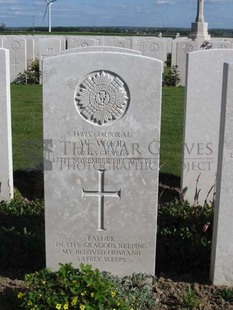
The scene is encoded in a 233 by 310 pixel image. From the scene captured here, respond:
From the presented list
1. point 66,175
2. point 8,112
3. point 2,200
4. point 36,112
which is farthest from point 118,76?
point 36,112

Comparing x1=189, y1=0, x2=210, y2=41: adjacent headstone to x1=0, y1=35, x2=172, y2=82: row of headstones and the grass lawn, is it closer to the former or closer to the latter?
x1=0, y1=35, x2=172, y2=82: row of headstones

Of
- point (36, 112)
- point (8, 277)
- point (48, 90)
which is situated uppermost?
point (48, 90)

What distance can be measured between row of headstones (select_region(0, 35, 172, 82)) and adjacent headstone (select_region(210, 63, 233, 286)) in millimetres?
11950

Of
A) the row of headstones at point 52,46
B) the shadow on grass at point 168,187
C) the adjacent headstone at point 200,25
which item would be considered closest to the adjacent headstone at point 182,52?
the row of headstones at point 52,46

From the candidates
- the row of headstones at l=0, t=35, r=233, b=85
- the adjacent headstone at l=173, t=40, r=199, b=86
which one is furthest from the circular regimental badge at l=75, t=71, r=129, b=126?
the adjacent headstone at l=173, t=40, r=199, b=86

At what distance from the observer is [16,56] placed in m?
16.5

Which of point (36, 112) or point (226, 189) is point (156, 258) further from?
point (36, 112)

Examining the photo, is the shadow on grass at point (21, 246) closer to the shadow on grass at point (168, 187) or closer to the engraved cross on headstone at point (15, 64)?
the shadow on grass at point (168, 187)

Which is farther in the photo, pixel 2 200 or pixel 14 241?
pixel 2 200

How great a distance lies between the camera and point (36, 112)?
1093 cm

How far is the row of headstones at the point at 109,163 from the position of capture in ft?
12.5

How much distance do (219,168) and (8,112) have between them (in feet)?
8.57

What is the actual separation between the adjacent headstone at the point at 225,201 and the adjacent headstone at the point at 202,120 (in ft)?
5.25

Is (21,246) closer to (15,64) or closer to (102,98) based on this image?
(102,98)
